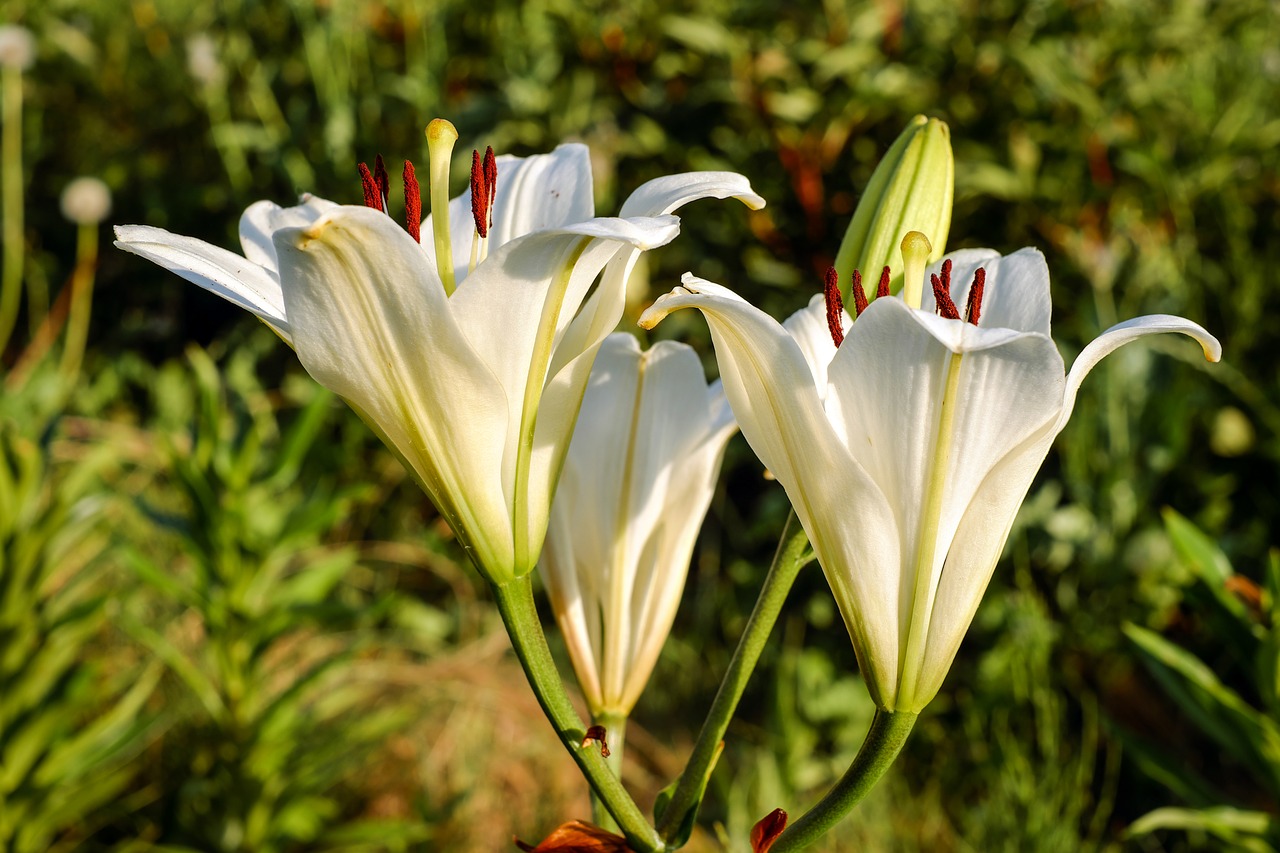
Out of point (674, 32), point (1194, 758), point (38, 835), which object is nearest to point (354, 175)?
point (674, 32)

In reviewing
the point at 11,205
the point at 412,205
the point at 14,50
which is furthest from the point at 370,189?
the point at 11,205

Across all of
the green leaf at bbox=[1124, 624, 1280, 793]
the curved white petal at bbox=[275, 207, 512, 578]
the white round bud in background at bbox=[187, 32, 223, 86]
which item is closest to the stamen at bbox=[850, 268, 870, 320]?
the curved white petal at bbox=[275, 207, 512, 578]

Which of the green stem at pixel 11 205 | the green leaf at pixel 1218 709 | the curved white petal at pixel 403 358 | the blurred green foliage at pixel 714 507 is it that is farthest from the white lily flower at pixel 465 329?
the green stem at pixel 11 205

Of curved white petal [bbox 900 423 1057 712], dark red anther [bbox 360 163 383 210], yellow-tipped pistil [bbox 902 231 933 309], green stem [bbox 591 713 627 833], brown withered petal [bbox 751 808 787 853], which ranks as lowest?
green stem [bbox 591 713 627 833]

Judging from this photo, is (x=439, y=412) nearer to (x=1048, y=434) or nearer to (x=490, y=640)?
(x=1048, y=434)

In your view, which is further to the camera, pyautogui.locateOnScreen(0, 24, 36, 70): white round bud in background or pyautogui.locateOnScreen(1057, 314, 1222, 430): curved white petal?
pyautogui.locateOnScreen(0, 24, 36, 70): white round bud in background

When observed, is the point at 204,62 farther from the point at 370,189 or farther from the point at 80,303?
the point at 370,189

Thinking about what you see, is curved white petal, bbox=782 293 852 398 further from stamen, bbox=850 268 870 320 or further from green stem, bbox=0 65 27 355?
green stem, bbox=0 65 27 355
